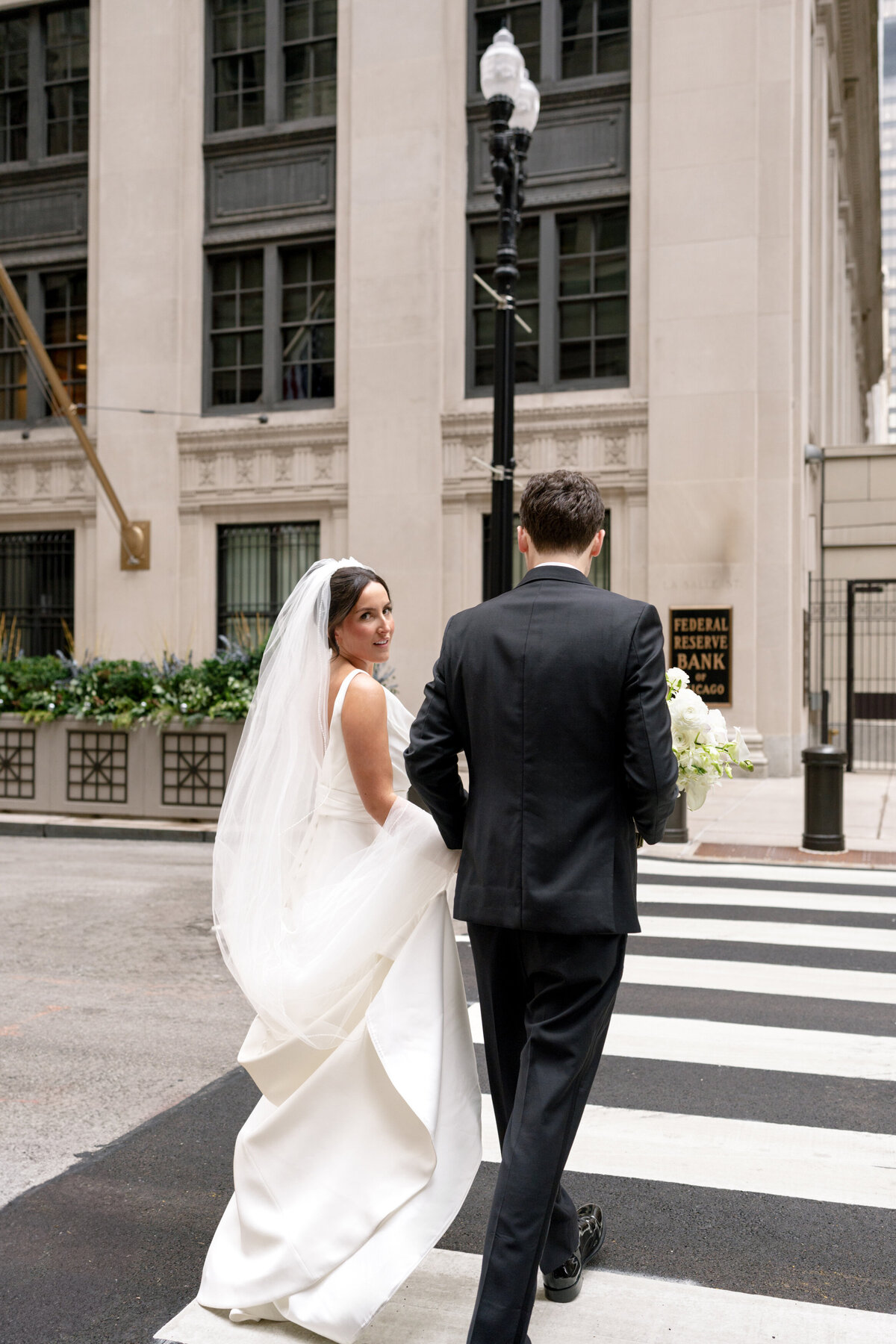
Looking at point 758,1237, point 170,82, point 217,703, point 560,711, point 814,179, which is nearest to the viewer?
point 560,711

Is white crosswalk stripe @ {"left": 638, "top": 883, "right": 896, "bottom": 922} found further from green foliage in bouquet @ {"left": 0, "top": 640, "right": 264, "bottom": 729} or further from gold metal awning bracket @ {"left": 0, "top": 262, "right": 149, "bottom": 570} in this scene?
gold metal awning bracket @ {"left": 0, "top": 262, "right": 149, "bottom": 570}

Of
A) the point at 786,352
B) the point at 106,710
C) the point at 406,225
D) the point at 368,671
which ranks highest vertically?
the point at 406,225

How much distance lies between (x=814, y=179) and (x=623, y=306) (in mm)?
7587

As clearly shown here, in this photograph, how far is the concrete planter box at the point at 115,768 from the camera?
13.0m

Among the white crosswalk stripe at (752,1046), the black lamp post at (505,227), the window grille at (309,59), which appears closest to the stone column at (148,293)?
the window grille at (309,59)

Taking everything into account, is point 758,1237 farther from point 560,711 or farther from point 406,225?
point 406,225

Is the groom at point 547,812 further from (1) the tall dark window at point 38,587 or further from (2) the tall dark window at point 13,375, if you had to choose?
(2) the tall dark window at point 13,375

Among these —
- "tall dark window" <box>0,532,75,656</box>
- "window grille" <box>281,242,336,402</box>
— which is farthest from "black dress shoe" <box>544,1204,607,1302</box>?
"tall dark window" <box>0,532,75,656</box>

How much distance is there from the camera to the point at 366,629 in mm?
3709

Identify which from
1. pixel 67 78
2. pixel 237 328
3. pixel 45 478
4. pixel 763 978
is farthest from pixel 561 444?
pixel 763 978

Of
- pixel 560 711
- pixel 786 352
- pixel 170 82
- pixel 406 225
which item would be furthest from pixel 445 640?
pixel 170 82

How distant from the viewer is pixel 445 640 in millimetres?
3199

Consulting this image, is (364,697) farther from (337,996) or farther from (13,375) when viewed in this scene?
(13,375)

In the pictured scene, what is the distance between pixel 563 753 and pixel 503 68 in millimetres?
10510
